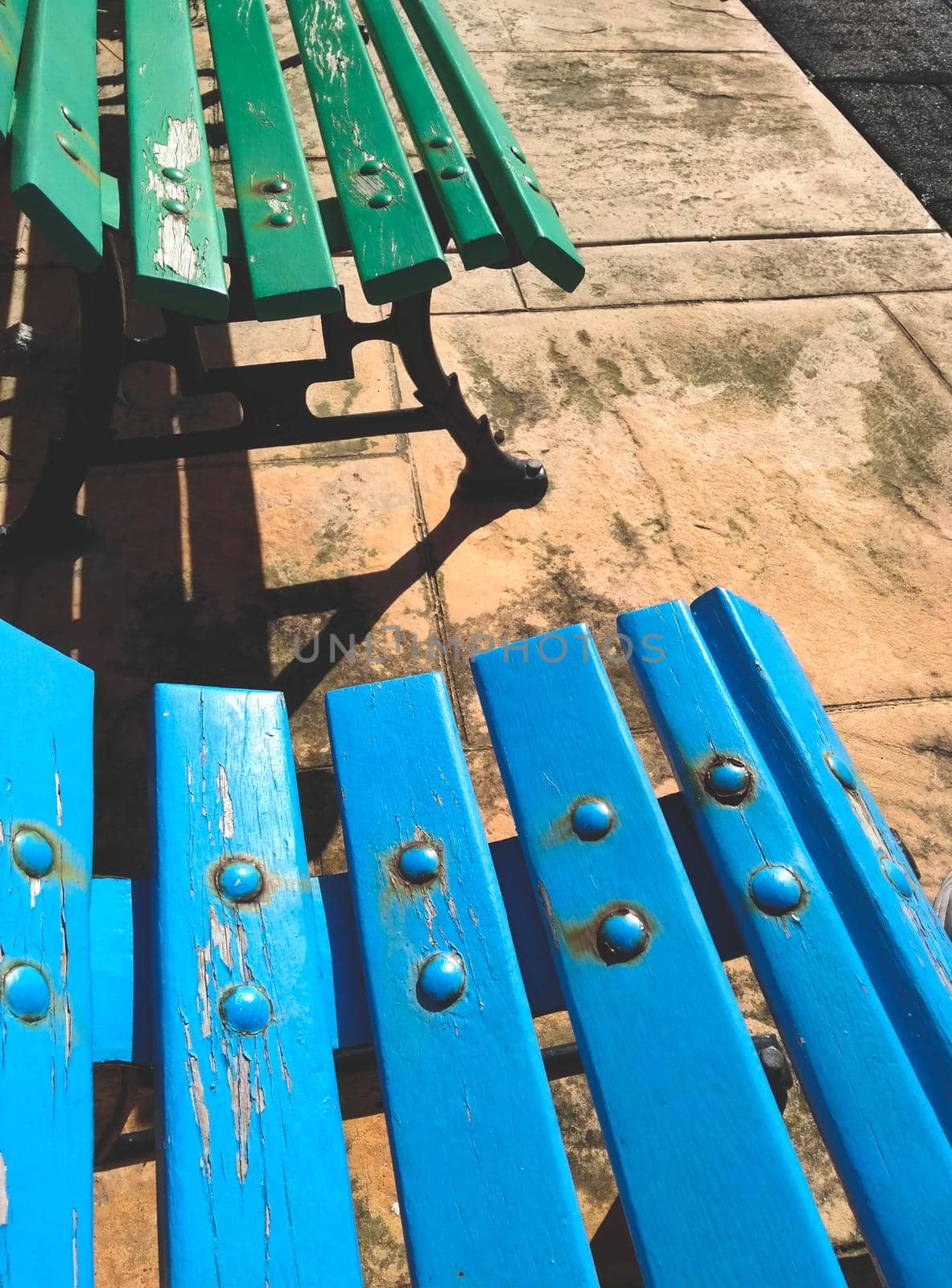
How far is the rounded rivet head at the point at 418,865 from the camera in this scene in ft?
3.17

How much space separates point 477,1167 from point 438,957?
0.57 feet

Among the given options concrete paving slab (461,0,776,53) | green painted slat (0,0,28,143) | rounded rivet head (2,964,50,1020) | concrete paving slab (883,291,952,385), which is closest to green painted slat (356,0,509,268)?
green painted slat (0,0,28,143)

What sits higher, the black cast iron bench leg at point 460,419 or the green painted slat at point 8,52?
the green painted slat at point 8,52

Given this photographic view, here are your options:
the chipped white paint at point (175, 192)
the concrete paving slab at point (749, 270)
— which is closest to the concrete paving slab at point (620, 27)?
the concrete paving slab at point (749, 270)

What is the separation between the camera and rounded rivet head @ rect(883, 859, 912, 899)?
1021mm

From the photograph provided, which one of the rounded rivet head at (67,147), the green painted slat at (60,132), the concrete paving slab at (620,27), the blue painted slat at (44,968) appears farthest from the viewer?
the concrete paving slab at (620,27)

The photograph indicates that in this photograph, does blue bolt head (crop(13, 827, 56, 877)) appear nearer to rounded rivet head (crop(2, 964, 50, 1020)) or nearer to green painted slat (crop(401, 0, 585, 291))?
rounded rivet head (crop(2, 964, 50, 1020))

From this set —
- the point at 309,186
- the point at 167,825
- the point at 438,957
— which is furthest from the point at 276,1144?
the point at 309,186

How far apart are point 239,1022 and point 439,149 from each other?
1.79 meters

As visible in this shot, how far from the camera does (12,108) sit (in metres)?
1.88

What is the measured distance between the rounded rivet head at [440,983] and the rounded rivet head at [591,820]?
0.58 feet

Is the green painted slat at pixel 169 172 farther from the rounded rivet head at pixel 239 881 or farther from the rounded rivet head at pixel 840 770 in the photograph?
the rounded rivet head at pixel 840 770

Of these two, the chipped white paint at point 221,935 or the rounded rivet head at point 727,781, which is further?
the rounded rivet head at point 727,781

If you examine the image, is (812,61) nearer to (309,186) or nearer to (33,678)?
(309,186)
